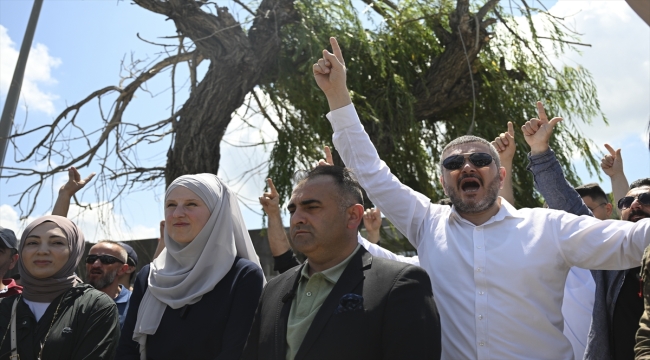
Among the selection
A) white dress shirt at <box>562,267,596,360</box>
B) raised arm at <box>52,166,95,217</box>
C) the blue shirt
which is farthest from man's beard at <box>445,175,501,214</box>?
raised arm at <box>52,166,95,217</box>

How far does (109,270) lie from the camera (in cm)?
474

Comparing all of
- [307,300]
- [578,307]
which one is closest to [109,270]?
[307,300]

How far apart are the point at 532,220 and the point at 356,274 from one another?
3.04 ft

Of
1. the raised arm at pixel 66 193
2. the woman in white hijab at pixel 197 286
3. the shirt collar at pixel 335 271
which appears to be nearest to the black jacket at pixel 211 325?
the woman in white hijab at pixel 197 286

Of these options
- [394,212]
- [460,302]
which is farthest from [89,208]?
[460,302]

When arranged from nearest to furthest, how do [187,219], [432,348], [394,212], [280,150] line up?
[432,348] → [394,212] → [187,219] → [280,150]

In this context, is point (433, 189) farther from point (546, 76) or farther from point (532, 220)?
point (532, 220)

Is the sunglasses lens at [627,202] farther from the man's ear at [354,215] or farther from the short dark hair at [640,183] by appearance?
the man's ear at [354,215]

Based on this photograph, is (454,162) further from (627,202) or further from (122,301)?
(122,301)

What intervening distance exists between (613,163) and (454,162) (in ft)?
5.28

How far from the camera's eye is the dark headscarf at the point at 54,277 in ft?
11.9

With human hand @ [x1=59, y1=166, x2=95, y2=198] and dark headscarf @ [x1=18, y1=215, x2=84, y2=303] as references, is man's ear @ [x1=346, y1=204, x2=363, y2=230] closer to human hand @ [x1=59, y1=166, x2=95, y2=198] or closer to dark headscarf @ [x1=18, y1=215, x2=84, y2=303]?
dark headscarf @ [x1=18, y1=215, x2=84, y2=303]

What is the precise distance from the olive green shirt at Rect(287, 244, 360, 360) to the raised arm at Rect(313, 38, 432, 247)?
0.48 metres

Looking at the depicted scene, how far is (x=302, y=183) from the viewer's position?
2895 millimetres
